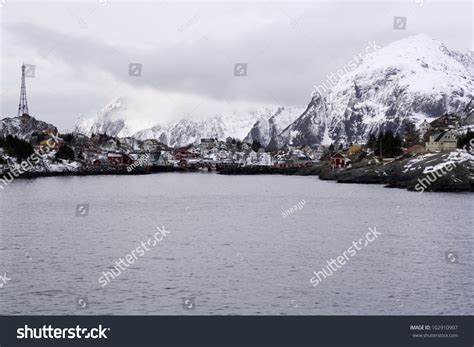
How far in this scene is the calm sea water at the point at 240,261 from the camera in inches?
1025

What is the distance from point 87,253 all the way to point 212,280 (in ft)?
37.8

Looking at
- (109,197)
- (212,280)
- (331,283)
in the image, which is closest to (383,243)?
(331,283)

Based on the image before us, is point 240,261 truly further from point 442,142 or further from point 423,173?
point 442,142

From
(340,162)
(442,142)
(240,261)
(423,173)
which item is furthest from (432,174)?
(240,261)

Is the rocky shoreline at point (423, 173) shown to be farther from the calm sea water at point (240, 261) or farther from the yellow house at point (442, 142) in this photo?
the calm sea water at point (240, 261)

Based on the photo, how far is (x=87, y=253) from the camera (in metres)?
38.4

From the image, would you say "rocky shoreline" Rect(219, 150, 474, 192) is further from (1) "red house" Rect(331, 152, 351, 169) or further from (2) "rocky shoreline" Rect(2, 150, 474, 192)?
(1) "red house" Rect(331, 152, 351, 169)

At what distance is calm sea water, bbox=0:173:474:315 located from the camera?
85.4 ft

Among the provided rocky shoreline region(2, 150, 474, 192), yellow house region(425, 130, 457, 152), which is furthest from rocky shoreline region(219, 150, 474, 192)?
yellow house region(425, 130, 457, 152)

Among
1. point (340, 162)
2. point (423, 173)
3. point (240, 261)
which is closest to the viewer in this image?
point (240, 261)

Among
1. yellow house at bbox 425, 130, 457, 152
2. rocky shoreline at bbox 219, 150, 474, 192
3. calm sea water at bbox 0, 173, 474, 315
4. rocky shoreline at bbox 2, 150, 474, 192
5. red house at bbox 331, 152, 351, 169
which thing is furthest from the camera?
red house at bbox 331, 152, 351, 169

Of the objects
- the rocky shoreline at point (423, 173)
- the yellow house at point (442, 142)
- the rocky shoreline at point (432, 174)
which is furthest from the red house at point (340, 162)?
the rocky shoreline at point (432, 174)

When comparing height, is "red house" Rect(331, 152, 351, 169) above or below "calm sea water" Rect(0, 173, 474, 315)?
above

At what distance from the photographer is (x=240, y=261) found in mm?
35094
